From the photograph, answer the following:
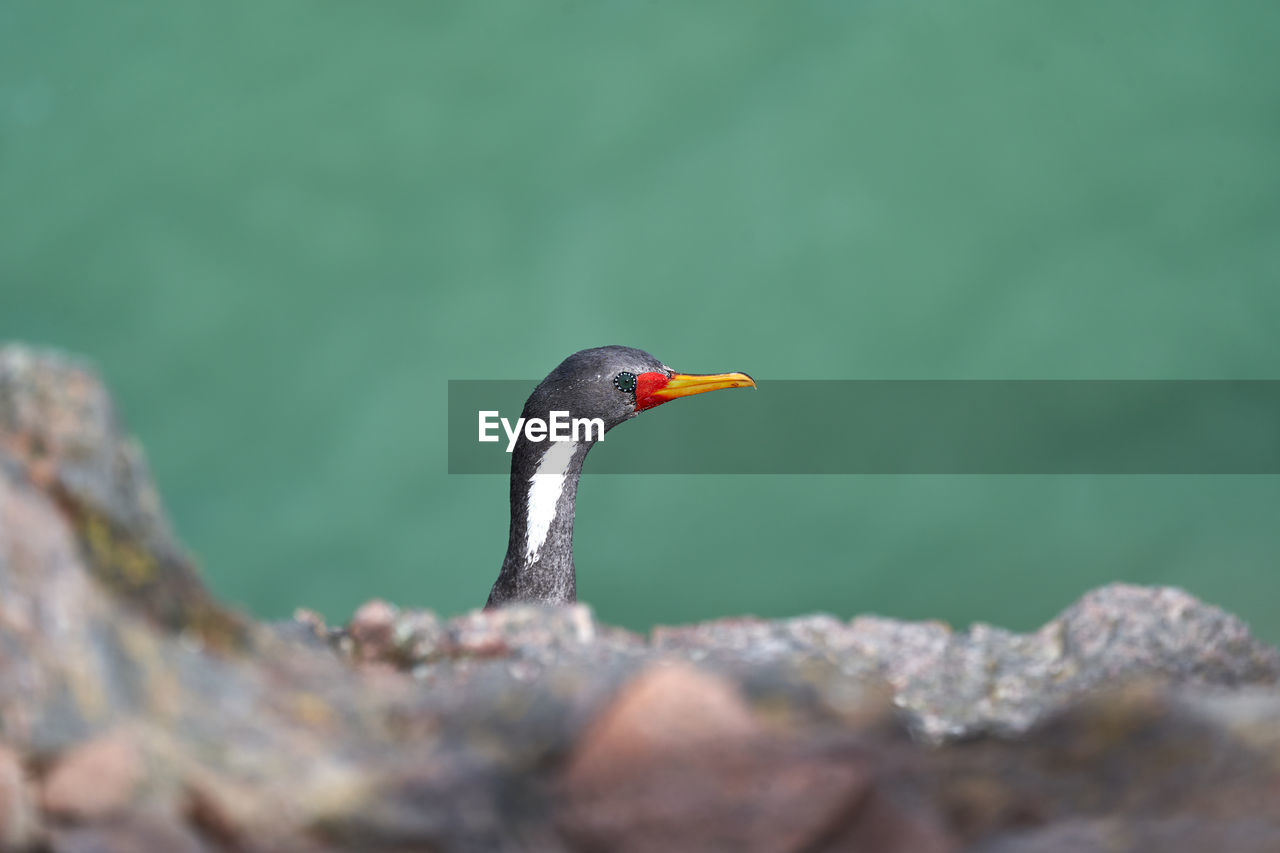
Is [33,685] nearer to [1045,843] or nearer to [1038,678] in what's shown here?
[1045,843]

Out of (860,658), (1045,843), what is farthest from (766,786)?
(860,658)

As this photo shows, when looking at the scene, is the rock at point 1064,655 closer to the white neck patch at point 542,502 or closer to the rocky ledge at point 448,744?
the rocky ledge at point 448,744

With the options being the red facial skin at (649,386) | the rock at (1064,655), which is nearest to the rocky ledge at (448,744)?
the rock at (1064,655)

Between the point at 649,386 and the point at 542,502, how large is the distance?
929mm

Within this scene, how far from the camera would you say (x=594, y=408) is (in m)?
7.82

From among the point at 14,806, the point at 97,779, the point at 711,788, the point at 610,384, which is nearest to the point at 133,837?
the point at 97,779

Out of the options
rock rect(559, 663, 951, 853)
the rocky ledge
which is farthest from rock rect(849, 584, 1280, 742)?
rock rect(559, 663, 951, 853)

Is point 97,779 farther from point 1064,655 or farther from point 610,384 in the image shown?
point 610,384

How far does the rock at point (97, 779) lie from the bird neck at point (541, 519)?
16.9 feet

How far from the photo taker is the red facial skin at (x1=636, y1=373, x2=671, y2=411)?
7.83 m

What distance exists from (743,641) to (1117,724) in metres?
1.11

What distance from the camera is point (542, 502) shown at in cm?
798

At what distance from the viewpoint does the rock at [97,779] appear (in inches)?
107

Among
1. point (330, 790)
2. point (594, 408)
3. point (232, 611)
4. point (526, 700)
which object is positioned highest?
point (594, 408)
